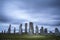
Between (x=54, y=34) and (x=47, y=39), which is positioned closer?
(x=47, y=39)

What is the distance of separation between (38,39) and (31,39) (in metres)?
0.85

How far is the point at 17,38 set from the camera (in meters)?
13.0

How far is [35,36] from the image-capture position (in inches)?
535

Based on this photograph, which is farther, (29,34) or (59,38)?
(29,34)

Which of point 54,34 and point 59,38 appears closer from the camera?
point 59,38

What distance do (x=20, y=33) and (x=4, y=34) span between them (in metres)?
1.96

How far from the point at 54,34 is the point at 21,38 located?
4242 mm

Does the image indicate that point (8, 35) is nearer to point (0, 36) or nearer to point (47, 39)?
point (0, 36)

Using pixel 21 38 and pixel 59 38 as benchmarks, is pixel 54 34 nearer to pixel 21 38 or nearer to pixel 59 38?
pixel 59 38

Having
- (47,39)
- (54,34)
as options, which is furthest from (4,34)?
(54,34)

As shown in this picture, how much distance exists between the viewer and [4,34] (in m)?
13.6

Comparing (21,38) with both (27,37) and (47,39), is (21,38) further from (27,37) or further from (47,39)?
(47,39)

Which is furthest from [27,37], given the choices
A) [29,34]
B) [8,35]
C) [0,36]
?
[0,36]

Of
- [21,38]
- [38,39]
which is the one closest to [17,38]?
[21,38]
